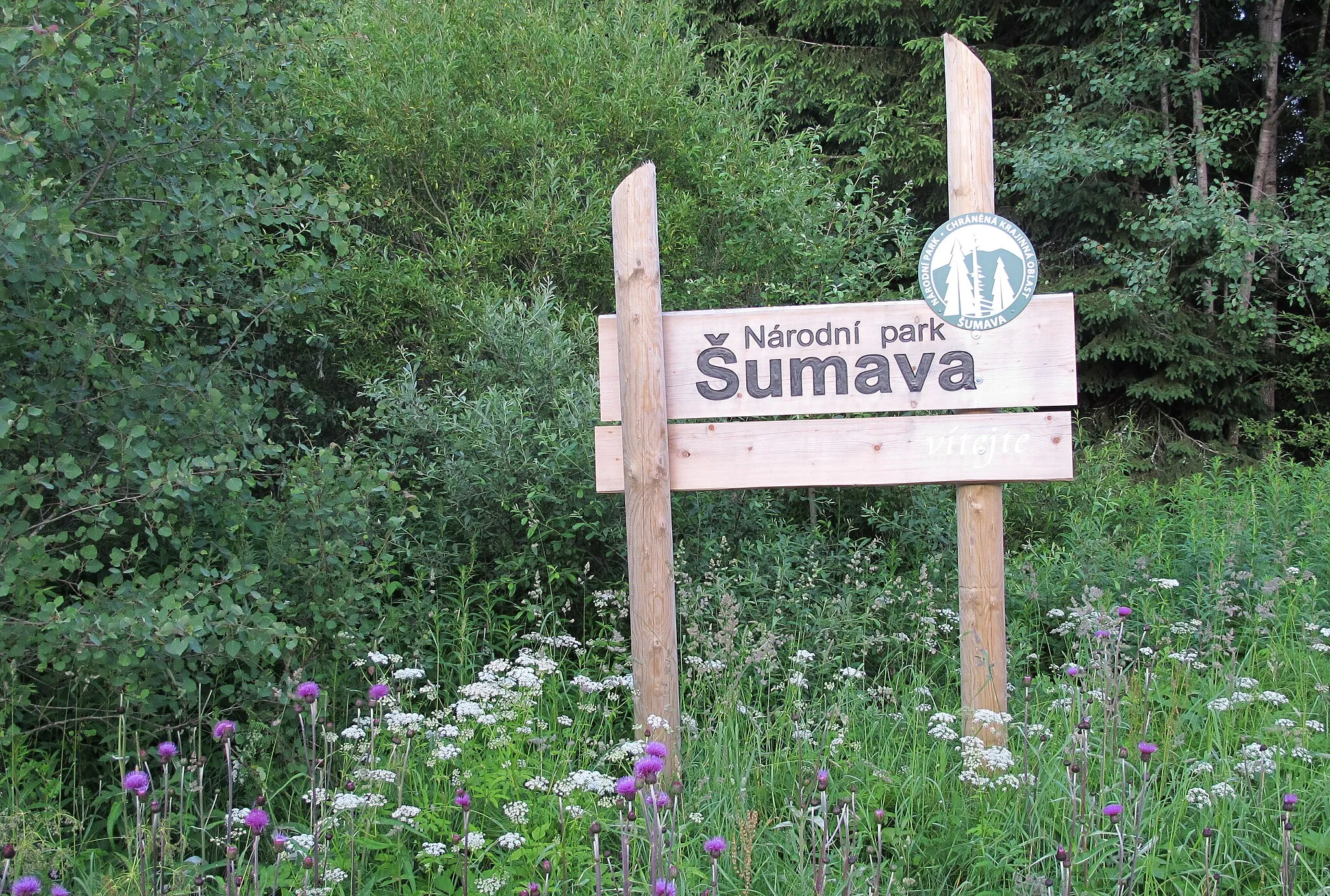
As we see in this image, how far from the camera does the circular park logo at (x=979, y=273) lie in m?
3.60

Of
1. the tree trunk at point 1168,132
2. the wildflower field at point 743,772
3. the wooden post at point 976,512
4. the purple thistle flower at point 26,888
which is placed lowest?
the wildflower field at point 743,772

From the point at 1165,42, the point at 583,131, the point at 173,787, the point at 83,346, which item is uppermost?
the point at 1165,42

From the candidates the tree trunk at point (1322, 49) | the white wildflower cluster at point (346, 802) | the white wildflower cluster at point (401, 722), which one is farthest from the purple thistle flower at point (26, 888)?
the tree trunk at point (1322, 49)

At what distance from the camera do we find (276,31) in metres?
3.65

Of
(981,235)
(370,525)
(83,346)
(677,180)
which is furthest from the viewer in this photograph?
(677,180)

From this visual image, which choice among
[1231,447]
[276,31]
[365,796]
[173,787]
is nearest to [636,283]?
[276,31]

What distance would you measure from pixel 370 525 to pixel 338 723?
0.88m

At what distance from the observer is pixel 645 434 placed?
143 inches

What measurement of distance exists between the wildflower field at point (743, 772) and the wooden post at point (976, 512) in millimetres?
210

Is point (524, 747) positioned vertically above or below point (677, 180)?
below

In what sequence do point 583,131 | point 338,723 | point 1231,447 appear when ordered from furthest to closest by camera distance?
1. point 1231,447
2. point 583,131
3. point 338,723

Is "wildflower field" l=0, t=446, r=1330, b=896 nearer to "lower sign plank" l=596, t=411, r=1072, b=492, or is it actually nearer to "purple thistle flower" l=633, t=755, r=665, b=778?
"purple thistle flower" l=633, t=755, r=665, b=778

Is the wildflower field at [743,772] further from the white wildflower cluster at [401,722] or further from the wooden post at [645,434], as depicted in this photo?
the wooden post at [645,434]

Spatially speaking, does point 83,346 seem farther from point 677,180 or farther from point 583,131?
point 677,180
